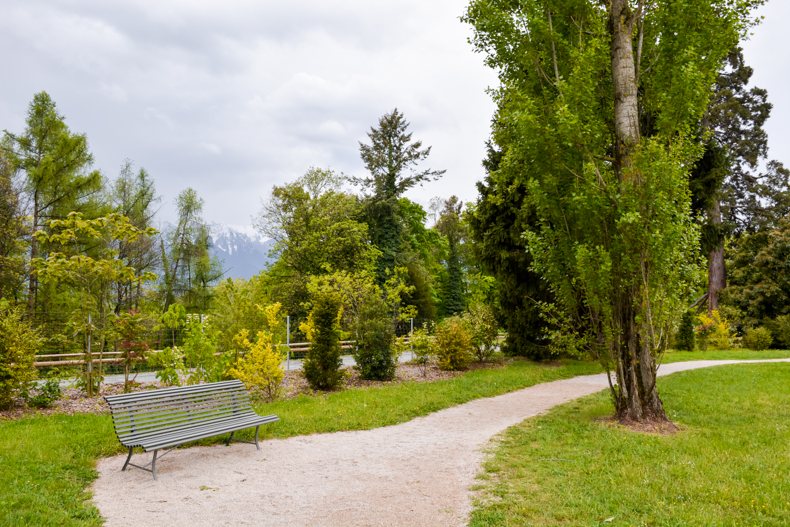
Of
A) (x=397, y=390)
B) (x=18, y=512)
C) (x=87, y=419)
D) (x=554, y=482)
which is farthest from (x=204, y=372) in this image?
(x=554, y=482)

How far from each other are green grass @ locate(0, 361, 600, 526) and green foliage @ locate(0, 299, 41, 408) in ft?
3.05

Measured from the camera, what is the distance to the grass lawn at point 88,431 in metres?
4.27

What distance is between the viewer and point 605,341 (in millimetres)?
7734

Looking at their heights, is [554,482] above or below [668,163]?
below

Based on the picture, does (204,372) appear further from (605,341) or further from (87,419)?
(605,341)

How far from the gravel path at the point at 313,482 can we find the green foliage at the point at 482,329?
7.19 m

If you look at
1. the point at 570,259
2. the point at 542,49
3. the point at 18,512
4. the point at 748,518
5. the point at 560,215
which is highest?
the point at 542,49

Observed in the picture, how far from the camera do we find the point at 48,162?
2067 centimetres

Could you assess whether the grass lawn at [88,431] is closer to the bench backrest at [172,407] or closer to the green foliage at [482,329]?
the bench backrest at [172,407]

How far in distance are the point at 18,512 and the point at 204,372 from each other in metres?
5.51

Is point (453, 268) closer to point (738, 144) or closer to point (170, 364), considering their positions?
point (738, 144)

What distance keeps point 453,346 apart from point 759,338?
A: 18.1 m

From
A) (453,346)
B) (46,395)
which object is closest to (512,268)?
(453,346)

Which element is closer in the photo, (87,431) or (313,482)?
(313,482)
